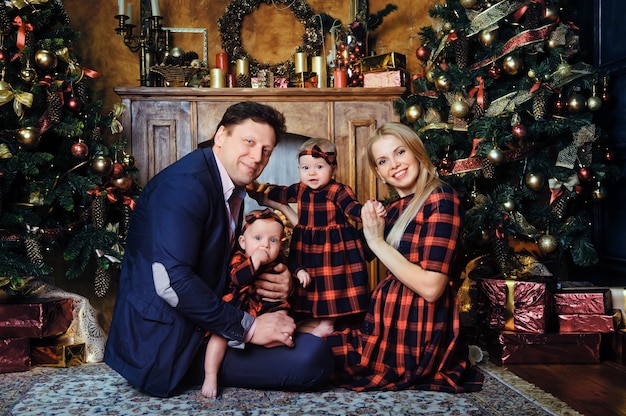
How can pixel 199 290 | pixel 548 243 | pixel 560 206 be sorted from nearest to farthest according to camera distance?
pixel 199 290 → pixel 548 243 → pixel 560 206

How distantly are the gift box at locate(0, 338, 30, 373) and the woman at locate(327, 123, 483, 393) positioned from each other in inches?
55.7

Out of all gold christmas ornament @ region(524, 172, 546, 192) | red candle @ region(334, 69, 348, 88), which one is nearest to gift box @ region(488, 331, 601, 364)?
gold christmas ornament @ region(524, 172, 546, 192)

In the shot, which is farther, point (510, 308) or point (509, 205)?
point (509, 205)

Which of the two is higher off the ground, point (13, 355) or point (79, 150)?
point (79, 150)

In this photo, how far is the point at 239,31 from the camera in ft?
14.6

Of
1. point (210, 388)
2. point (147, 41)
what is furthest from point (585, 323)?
point (147, 41)

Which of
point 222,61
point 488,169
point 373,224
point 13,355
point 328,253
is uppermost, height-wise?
point 222,61

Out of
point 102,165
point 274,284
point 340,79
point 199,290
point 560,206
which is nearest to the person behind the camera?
point 199,290

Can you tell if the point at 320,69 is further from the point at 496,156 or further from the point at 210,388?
the point at 210,388

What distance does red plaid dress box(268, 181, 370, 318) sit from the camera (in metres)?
2.84

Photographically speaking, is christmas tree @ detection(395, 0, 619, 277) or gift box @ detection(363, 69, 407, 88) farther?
gift box @ detection(363, 69, 407, 88)

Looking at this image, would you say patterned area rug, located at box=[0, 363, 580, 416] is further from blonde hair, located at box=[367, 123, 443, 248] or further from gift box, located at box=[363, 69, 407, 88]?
gift box, located at box=[363, 69, 407, 88]

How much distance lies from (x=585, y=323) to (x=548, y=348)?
218mm

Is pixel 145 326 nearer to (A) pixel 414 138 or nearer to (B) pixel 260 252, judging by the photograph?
(B) pixel 260 252
